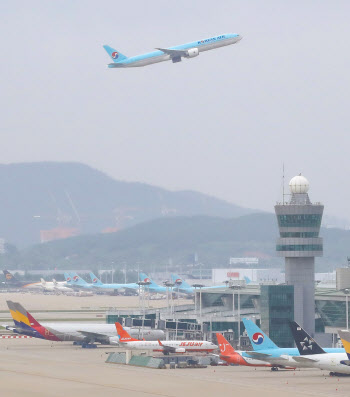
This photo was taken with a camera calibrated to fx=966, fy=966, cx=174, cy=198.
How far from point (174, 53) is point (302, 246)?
36.1 m

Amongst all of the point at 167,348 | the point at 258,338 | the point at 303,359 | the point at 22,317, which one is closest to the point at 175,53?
the point at 22,317

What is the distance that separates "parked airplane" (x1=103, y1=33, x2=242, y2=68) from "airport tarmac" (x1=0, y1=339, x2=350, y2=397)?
48635mm

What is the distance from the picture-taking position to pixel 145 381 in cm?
8950

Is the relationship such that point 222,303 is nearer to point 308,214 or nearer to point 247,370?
point 308,214

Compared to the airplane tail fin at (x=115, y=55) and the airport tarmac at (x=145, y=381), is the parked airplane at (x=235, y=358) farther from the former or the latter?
the airplane tail fin at (x=115, y=55)

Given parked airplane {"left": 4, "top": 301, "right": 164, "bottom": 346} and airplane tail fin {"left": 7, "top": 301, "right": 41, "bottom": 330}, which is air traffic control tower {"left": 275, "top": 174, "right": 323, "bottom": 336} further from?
airplane tail fin {"left": 7, "top": 301, "right": 41, "bottom": 330}

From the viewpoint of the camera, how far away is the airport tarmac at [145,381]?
81000 millimetres

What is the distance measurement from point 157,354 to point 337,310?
29.8 meters

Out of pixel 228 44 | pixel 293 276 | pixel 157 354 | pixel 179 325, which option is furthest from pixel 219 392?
pixel 228 44

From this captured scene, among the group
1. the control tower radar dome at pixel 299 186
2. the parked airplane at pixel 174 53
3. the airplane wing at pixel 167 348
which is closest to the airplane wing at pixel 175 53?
the parked airplane at pixel 174 53

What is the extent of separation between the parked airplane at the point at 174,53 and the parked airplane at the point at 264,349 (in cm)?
5632

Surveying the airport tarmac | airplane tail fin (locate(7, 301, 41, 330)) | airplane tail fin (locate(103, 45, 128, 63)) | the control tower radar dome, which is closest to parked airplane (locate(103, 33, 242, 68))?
airplane tail fin (locate(103, 45, 128, 63))

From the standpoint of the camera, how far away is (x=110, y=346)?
13550 cm

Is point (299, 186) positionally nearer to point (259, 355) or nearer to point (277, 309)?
point (277, 309)
